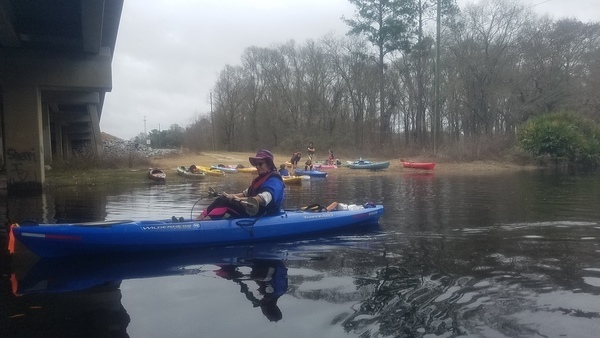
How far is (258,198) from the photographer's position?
313 inches

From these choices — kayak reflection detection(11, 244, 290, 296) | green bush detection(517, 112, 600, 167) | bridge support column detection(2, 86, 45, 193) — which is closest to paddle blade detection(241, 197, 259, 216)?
kayak reflection detection(11, 244, 290, 296)

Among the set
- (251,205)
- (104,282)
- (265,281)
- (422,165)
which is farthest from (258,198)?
(422,165)

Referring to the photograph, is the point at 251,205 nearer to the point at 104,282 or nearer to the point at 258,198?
the point at 258,198

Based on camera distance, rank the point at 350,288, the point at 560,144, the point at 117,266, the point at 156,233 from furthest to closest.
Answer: the point at 560,144 < the point at 156,233 < the point at 117,266 < the point at 350,288

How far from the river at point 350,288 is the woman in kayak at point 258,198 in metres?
0.57

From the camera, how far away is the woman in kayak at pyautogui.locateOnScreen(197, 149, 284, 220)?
7969 mm

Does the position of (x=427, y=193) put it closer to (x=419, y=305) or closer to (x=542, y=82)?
(x=419, y=305)

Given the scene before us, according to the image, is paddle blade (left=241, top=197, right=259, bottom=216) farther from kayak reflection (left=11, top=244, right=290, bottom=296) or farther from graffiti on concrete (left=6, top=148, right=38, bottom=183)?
graffiti on concrete (left=6, top=148, right=38, bottom=183)

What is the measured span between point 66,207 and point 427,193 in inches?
402

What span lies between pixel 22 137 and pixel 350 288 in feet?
48.7

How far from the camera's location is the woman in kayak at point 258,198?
26.1 ft

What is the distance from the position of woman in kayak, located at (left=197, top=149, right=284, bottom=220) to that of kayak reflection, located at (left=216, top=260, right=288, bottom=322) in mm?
1067

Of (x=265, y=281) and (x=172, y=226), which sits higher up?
(x=172, y=226)

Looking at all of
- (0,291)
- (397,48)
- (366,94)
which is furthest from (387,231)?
(366,94)
